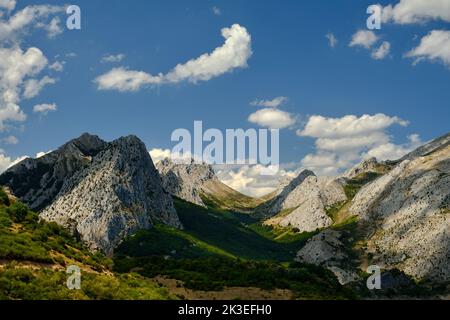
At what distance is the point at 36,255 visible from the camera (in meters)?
82.0

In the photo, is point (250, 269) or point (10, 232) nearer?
point (10, 232)

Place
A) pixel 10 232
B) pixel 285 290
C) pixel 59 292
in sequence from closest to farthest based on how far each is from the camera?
1. pixel 59 292
2. pixel 10 232
3. pixel 285 290
